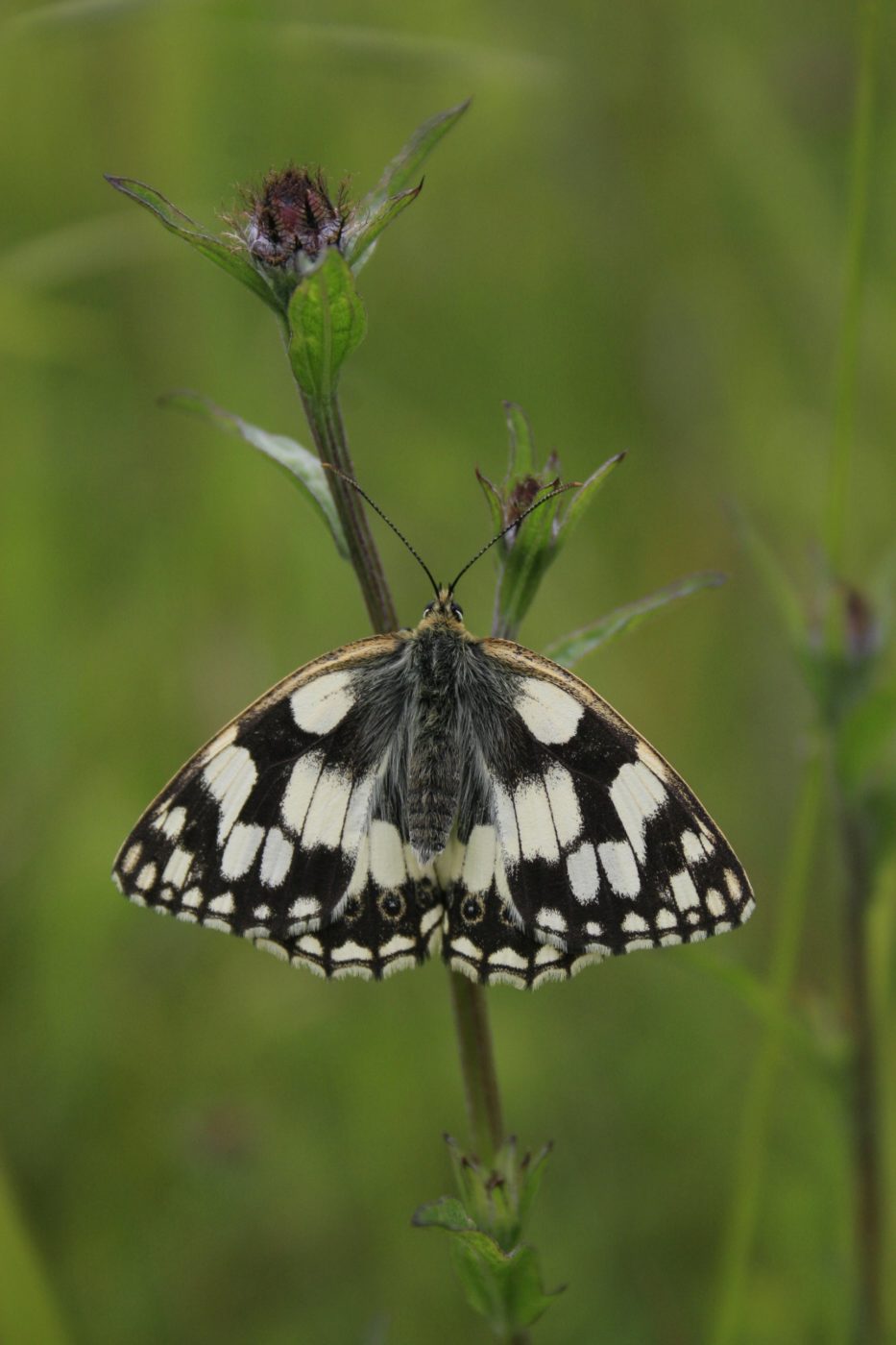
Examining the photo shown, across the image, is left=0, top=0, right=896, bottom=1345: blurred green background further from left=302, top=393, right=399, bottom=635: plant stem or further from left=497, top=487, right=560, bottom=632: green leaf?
left=302, top=393, right=399, bottom=635: plant stem

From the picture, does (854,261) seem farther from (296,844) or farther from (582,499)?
(296,844)

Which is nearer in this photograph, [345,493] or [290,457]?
[345,493]

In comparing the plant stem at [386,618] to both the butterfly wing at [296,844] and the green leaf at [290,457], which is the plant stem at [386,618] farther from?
the butterfly wing at [296,844]

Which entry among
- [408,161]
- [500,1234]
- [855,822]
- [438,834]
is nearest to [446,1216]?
[500,1234]

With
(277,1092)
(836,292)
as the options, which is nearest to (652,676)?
(836,292)

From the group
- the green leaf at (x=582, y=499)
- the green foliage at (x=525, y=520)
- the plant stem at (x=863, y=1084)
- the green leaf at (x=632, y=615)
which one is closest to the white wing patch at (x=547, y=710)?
the green leaf at (x=632, y=615)

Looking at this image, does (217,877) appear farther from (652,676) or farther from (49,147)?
(49,147)
